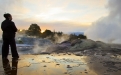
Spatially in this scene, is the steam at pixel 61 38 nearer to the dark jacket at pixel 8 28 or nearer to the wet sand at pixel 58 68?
the dark jacket at pixel 8 28

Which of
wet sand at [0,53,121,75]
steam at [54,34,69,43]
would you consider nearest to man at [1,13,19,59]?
wet sand at [0,53,121,75]

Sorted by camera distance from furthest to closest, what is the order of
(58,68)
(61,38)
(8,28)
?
(61,38) < (8,28) < (58,68)

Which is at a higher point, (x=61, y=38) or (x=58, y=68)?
(x=61, y=38)

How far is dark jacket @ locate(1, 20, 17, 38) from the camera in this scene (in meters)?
8.74

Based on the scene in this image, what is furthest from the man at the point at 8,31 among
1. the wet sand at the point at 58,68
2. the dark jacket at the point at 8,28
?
the wet sand at the point at 58,68

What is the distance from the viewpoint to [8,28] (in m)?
8.82

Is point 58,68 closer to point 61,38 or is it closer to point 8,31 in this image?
point 8,31

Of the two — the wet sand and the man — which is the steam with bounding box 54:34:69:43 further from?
the wet sand

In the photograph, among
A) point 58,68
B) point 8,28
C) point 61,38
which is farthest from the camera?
point 61,38

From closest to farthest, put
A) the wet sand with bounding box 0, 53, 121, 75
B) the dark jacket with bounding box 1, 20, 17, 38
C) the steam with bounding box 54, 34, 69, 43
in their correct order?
the wet sand with bounding box 0, 53, 121, 75 < the dark jacket with bounding box 1, 20, 17, 38 < the steam with bounding box 54, 34, 69, 43

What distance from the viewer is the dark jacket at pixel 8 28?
28.7ft

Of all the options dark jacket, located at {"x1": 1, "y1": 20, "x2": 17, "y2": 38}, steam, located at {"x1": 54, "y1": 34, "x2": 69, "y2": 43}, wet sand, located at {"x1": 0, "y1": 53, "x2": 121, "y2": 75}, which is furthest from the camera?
steam, located at {"x1": 54, "y1": 34, "x2": 69, "y2": 43}

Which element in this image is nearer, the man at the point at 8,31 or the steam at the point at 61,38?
the man at the point at 8,31

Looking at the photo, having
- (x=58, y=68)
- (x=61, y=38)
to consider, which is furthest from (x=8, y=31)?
(x=61, y=38)
